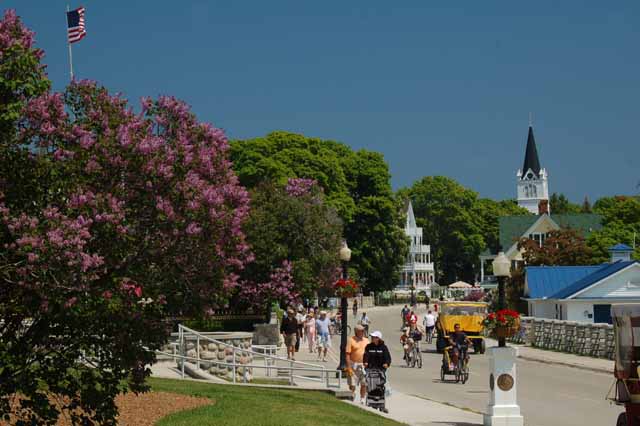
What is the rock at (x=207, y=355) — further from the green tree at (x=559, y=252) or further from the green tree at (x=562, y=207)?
the green tree at (x=562, y=207)

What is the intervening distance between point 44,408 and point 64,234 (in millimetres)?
1778

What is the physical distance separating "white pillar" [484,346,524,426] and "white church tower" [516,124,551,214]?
175842 millimetres

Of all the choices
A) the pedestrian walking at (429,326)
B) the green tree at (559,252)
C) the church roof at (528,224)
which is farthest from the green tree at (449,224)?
the pedestrian walking at (429,326)

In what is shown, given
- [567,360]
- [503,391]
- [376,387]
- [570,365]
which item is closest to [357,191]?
[567,360]

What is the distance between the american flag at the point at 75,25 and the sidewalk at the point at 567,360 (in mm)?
22844

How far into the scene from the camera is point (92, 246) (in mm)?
10906

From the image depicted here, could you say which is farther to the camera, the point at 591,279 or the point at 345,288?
the point at 591,279

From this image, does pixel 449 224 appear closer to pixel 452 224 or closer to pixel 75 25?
pixel 452 224

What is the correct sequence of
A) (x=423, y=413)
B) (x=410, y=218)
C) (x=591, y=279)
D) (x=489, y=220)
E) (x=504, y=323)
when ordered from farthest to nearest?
1. (x=489, y=220)
2. (x=410, y=218)
3. (x=591, y=279)
4. (x=423, y=413)
5. (x=504, y=323)

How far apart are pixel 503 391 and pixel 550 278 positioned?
1581 inches

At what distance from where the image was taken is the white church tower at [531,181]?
7618 inches

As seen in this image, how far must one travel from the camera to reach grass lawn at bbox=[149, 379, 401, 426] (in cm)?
1600

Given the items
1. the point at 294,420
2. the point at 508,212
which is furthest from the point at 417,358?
the point at 508,212

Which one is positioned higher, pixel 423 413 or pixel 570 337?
pixel 570 337
